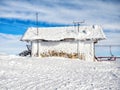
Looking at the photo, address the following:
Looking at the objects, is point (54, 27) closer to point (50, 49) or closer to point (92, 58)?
point (50, 49)

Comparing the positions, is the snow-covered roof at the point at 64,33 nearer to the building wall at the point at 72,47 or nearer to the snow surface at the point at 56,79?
the building wall at the point at 72,47

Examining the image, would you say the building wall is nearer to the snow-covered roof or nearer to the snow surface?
the snow-covered roof

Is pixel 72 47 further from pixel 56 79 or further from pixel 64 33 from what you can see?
pixel 56 79

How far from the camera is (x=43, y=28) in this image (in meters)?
36.3

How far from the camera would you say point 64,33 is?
33812 millimetres

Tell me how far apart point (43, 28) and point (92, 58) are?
8.79 meters

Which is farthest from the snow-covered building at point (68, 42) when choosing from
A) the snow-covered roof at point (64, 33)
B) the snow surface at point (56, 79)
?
the snow surface at point (56, 79)

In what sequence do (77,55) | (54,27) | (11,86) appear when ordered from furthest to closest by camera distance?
1. (54,27)
2. (77,55)
3. (11,86)

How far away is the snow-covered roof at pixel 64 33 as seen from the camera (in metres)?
32.1

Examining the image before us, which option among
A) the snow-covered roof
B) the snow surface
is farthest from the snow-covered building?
the snow surface

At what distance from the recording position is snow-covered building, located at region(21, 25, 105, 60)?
31625 mm

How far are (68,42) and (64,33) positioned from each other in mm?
2101

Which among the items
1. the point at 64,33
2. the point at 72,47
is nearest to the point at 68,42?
the point at 72,47

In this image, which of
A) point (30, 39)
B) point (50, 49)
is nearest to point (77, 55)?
point (50, 49)
